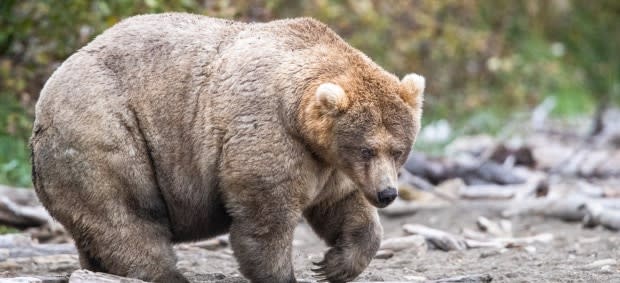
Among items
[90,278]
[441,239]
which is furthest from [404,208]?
[90,278]

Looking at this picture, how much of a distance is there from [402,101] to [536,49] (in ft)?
42.9

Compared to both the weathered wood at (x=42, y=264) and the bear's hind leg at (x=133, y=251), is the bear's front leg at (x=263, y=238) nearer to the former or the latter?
the bear's hind leg at (x=133, y=251)

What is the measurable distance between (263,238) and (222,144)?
591mm

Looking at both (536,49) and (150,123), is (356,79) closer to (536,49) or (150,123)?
(150,123)

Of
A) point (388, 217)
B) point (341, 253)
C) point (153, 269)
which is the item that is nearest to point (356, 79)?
point (341, 253)

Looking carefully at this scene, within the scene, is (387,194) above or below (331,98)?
below

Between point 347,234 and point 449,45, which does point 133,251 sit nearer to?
point 347,234

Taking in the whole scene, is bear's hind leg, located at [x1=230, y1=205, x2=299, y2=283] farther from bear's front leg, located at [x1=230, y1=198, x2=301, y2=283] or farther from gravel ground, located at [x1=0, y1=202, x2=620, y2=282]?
gravel ground, located at [x1=0, y1=202, x2=620, y2=282]

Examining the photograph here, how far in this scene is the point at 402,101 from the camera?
6.02 metres

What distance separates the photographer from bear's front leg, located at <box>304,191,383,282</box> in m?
6.27

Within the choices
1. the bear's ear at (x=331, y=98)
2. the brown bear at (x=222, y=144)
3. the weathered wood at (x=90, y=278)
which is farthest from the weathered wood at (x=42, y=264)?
the bear's ear at (x=331, y=98)

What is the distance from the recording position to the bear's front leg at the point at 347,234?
627 cm

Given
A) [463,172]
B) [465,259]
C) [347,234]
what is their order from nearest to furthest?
[347,234] → [465,259] → [463,172]

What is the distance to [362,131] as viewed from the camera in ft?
19.2
